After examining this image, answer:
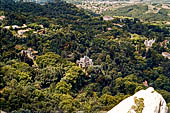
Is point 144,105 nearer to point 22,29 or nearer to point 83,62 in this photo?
point 83,62

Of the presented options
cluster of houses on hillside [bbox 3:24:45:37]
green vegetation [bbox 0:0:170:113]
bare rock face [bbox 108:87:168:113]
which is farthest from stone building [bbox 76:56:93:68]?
bare rock face [bbox 108:87:168:113]

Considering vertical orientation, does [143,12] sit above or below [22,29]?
below

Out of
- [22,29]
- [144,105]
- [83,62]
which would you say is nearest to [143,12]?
[22,29]

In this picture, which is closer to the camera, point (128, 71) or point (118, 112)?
point (118, 112)

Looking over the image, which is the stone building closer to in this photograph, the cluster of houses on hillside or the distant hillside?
the cluster of houses on hillside

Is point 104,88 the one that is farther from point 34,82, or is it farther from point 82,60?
point 34,82

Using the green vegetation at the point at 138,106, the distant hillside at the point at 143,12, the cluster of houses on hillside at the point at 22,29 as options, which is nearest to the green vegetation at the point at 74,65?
the cluster of houses on hillside at the point at 22,29

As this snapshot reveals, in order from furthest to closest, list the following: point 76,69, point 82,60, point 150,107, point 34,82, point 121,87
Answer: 1. point 82,60
2. point 121,87
3. point 76,69
4. point 34,82
5. point 150,107

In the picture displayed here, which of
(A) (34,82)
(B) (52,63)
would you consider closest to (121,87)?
(B) (52,63)
